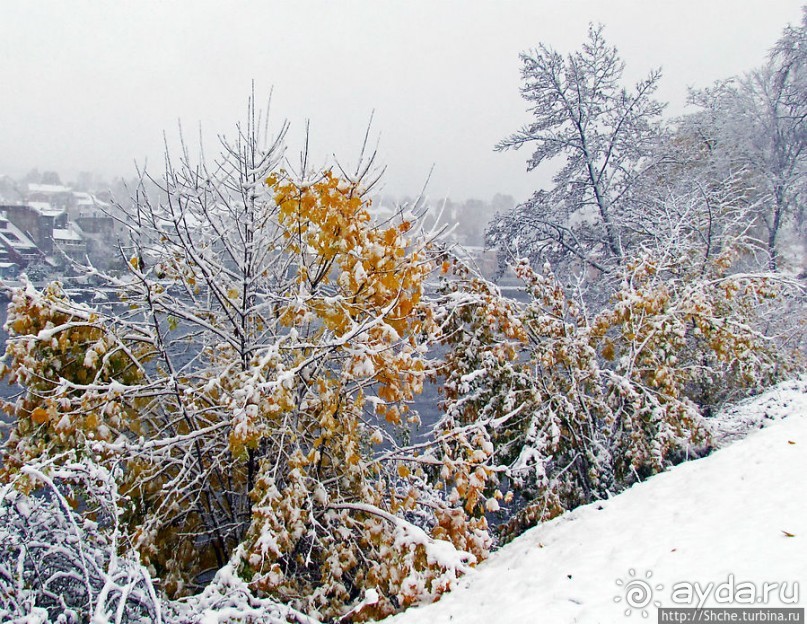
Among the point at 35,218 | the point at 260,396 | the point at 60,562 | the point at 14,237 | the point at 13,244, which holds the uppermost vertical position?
the point at 35,218

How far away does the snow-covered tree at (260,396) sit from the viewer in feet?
14.1

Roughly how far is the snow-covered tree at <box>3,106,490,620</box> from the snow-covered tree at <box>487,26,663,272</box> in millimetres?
9009

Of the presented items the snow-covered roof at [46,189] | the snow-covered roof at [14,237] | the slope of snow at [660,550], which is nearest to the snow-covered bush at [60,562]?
the slope of snow at [660,550]

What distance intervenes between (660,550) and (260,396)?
3084 millimetres

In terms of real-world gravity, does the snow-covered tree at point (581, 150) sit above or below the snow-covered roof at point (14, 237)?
above

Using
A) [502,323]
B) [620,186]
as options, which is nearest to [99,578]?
[502,323]

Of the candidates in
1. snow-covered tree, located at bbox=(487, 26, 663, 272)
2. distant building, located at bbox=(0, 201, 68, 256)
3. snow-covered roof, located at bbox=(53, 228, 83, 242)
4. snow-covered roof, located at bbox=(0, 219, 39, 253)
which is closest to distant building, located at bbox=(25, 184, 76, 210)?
distant building, located at bbox=(0, 201, 68, 256)

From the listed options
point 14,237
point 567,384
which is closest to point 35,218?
point 14,237

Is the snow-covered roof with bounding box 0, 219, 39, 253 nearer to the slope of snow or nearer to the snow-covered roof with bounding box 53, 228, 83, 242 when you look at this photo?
the snow-covered roof with bounding box 53, 228, 83, 242

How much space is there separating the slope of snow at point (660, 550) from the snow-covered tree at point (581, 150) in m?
8.37

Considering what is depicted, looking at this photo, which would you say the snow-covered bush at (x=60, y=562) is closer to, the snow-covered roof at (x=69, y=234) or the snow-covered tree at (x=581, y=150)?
the snow-covered tree at (x=581, y=150)

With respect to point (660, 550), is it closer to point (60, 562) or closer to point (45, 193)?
point (60, 562)

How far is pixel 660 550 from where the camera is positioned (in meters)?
4.09

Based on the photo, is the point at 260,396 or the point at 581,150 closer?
the point at 260,396
